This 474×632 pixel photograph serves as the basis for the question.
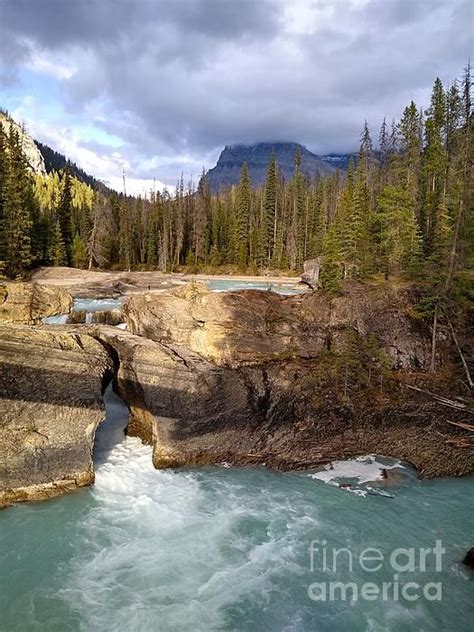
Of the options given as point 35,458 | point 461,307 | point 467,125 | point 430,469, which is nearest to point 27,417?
point 35,458

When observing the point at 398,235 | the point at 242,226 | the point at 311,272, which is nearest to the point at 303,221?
the point at 242,226

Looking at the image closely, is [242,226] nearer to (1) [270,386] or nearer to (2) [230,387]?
(1) [270,386]

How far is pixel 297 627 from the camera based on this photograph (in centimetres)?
938

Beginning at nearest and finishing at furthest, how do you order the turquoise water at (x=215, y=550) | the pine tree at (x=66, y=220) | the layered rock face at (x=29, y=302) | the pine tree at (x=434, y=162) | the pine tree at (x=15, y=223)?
the turquoise water at (x=215, y=550), the layered rock face at (x=29, y=302), the pine tree at (x=434, y=162), the pine tree at (x=15, y=223), the pine tree at (x=66, y=220)

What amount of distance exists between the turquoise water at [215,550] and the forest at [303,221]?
38.8ft

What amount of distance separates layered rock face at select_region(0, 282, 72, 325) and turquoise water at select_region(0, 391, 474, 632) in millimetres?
10393

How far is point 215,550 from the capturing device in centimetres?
1168

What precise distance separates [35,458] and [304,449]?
9.34 metres

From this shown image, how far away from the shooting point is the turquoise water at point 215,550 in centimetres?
960

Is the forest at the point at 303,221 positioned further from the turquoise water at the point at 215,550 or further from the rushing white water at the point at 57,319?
the rushing white water at the point at 57,319

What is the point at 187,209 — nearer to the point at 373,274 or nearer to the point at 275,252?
the point at 275,252

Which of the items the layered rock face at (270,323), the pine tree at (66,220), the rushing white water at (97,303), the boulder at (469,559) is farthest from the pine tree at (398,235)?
the pine tree at (66,220)

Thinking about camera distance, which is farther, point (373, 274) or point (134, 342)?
point (373, 274)

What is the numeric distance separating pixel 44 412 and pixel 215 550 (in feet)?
23.0
